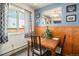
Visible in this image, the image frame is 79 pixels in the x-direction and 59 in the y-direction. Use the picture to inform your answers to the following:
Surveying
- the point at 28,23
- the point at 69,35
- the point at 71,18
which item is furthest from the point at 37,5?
the point at 69,35

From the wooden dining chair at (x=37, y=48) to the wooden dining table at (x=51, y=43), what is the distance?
0.21ft

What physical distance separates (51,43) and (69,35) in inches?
12.1

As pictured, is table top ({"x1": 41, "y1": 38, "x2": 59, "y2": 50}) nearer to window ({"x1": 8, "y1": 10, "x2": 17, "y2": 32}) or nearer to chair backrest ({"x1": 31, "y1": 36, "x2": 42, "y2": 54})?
chair backrest ({"x1": 31, "y1": 36, "x2": 42, "y2": 54})

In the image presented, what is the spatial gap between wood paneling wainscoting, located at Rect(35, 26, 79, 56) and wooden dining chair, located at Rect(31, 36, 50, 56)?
11 centimetres

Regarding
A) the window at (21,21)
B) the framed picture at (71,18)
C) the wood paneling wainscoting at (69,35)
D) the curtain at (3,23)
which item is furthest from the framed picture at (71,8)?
the curtain at (3,23)

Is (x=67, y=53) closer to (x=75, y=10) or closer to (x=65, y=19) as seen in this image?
(x=65, y=19)

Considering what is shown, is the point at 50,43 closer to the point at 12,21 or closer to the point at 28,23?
the point at 28,23

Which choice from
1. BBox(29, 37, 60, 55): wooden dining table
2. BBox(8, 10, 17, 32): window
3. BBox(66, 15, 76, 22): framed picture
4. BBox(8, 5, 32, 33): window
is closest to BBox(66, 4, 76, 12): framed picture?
BBox(66, 15, 76, 22): framed picture

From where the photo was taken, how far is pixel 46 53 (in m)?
1.63

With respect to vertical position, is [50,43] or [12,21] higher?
[12,21]

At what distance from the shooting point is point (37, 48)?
167cm

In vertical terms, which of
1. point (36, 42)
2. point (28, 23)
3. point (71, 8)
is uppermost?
point (71, 8)

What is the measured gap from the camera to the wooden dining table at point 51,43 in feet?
5.23

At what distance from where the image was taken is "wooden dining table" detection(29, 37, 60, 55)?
1.59 meters
